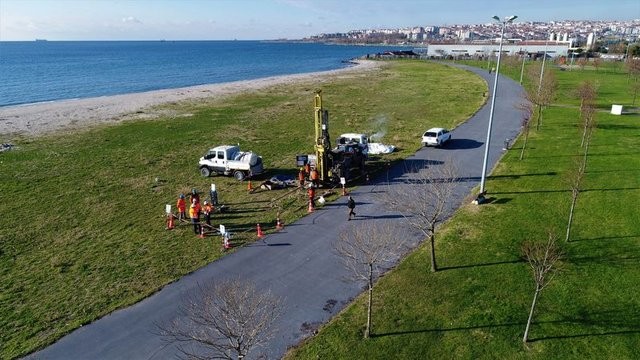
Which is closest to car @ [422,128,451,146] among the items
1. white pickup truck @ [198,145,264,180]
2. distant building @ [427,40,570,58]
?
white pickup truck @ [198,145,264,180]

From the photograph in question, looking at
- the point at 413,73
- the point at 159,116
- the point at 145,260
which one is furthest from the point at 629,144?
the point at 413,73

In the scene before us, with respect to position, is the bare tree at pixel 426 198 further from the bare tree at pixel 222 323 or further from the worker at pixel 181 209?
the worker at pixel 181 209

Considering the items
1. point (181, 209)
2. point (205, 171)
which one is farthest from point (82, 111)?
point (181, 209)

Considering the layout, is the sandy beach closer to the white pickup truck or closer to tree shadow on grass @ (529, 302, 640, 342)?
the white pickup truck

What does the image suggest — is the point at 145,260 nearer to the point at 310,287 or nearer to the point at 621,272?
the point at 310,287

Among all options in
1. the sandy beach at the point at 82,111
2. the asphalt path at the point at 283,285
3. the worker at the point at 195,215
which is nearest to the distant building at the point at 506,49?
the sandy beach at the point at 82,111
